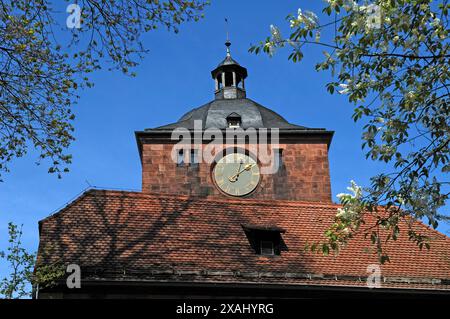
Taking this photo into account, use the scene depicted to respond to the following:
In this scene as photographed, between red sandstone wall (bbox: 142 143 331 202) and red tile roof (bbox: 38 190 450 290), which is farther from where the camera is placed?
red sandstone wall (bbox: 142 143 331 202)

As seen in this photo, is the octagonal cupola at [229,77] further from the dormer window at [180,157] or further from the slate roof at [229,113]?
the dormer window at [180,157]

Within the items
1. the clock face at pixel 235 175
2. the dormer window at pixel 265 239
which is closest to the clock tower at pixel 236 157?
the clock face at pixel 235 175

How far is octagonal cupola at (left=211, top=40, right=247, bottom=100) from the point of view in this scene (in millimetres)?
33731

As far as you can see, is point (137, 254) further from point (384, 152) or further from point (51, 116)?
point (384, 152)

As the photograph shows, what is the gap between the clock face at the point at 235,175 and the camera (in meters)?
27.6

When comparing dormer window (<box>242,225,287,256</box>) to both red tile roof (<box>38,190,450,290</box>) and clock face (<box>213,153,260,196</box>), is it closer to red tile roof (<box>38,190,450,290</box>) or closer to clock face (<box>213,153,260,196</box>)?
red tile roof (<box>38,190,450,290</box>)

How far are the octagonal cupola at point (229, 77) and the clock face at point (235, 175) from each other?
6.07 meters

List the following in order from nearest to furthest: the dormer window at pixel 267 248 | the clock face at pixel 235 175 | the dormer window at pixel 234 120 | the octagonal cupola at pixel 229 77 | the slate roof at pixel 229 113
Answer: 1. the dormer window at pixel 267 248
2. the clock face at pixel 235 175
3. the slate roof at pixel 229 113
4. the dormer window at pixel 234 120
5. the octagonal cupola at pixel 229 77

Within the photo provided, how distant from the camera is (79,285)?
14766 mm

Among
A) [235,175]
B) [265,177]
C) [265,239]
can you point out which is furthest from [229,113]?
[265,239]

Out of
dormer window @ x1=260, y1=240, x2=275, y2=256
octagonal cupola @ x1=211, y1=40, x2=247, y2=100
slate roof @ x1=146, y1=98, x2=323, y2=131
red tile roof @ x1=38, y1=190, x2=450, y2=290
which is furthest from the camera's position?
octagonal cupola @ x1=211, y1=40, x2=247, y2=100

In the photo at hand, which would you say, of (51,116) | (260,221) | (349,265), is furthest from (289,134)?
(51,116)

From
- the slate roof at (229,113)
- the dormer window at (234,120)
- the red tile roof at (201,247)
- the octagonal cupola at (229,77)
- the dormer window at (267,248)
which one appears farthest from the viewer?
the octagonal cupola at (229,77)

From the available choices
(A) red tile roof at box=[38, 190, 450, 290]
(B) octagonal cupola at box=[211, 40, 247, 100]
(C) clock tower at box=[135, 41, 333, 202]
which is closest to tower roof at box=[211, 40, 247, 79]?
(B) octagonal cupola at box=[211, 40, 247, 100]
